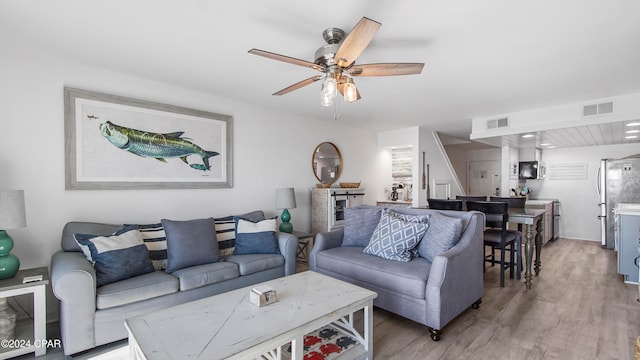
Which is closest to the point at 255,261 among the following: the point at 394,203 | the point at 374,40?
the point at 374,40

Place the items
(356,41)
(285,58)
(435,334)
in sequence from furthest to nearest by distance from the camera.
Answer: (435,334) < (285,58) < (356,41)

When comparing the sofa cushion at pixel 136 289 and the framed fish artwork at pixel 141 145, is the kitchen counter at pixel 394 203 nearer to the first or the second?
the framed fish artwork at pixel 141 145

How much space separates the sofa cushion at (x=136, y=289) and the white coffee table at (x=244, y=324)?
71 centimetres

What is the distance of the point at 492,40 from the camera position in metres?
2.28

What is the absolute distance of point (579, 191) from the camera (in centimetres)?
642

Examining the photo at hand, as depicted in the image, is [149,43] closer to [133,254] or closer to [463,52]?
[133,254]

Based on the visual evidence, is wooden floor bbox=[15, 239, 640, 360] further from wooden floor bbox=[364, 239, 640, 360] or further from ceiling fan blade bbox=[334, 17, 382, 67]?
ceiling fan blade bbox=[334, 17, 382, 67]

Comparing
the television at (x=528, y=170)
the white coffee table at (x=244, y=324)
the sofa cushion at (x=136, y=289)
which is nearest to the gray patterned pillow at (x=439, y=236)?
the white coffee table at (x=244, y=324)

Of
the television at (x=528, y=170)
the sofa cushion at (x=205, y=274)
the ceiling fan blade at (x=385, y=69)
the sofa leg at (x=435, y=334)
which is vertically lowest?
the sofa leg at (x=435, y=334)

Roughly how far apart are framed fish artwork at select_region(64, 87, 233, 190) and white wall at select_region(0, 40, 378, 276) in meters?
0.08

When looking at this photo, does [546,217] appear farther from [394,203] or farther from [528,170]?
[394,203]

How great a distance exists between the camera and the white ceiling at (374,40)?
1.89 m

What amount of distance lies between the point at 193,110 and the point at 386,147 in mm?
3915

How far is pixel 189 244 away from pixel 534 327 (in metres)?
3.10
